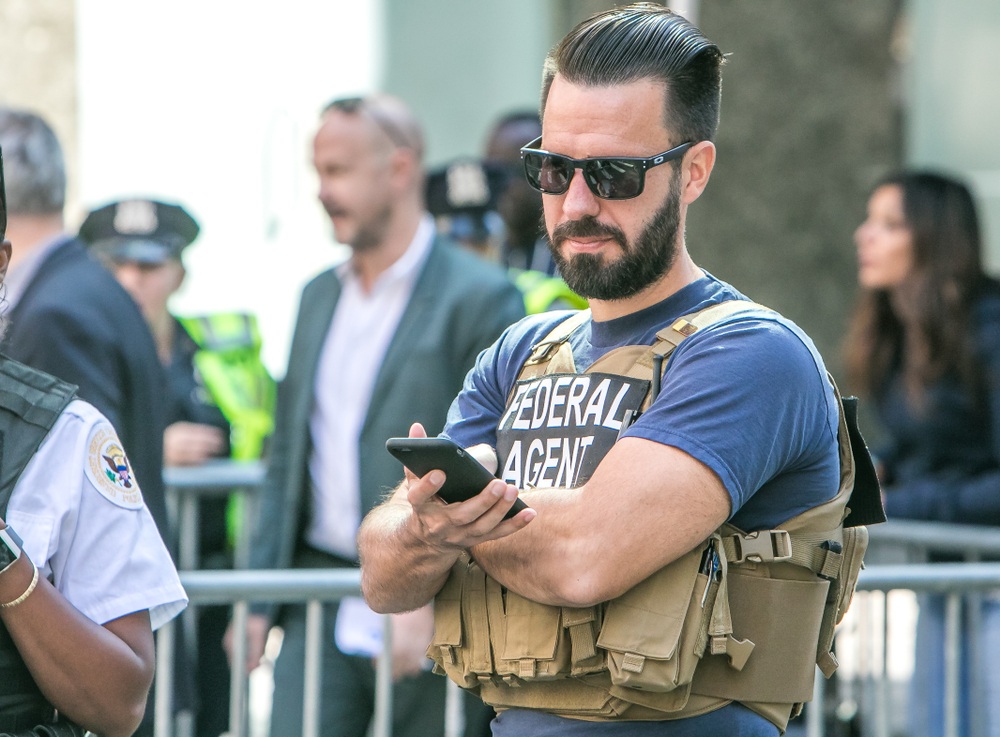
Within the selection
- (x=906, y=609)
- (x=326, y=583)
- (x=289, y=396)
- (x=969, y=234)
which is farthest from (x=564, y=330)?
(x=906, y=609)

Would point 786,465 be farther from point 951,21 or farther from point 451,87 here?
point 951,21

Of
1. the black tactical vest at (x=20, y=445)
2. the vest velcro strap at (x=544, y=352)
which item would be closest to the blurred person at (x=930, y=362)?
the vest velcro strap at (x=544, y=352)

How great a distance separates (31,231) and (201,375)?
258 cm

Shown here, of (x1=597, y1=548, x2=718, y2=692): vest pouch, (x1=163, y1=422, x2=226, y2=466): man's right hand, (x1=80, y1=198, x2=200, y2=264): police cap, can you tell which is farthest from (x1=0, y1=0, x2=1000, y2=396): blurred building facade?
(x1=597, y1=548, x2=718, y2=692): vest pouch

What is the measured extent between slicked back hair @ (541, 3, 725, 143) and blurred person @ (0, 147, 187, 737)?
0.98 meters

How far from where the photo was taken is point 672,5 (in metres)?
7.22

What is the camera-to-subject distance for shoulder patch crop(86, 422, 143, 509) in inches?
98.4

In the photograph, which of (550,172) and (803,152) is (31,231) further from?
(803,152)

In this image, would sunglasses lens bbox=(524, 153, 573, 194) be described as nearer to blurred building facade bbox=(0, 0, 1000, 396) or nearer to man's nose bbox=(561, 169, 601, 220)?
man's nose bbox=(561, 169, 601, 220)

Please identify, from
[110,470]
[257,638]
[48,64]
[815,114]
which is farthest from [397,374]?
[815,114]

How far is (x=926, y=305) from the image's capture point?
5.18 m

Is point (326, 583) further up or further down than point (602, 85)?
further down

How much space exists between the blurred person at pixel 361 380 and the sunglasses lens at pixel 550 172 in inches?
75.2

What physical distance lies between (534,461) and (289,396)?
2374 millimetres
